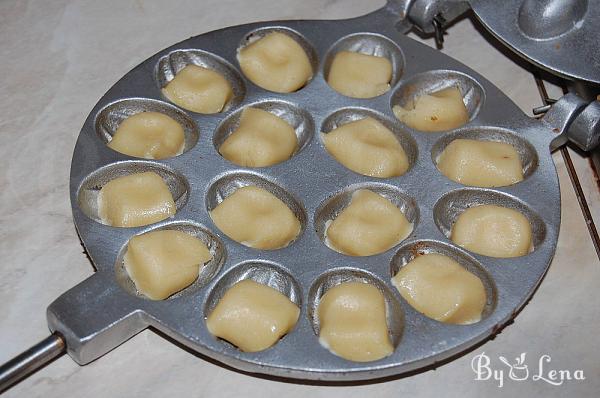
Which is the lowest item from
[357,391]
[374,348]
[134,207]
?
[357,391]

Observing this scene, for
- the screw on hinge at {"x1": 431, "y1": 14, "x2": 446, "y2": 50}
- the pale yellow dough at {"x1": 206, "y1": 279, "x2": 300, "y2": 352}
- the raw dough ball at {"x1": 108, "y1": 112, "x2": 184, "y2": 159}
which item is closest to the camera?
the pale yellow dough at {"x1": 206, "y1": 279, "x2": 300, "y2": 352}

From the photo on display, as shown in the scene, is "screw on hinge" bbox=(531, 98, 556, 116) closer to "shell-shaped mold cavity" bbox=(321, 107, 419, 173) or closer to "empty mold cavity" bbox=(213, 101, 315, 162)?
"shell-shaped mold cavity" bbox=(321, 107, 419, 173)

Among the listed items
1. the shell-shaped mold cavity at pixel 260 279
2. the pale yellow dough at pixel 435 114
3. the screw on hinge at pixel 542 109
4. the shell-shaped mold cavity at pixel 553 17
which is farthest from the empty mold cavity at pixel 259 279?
the shell-shaped mold cavity at pixel 553 17

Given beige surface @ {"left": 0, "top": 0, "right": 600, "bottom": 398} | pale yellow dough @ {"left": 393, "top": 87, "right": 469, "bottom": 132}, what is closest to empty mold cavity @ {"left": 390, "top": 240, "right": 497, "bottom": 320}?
beige surface @ {"left": 0, "top": 0, "right": 600, "bottom": 398}

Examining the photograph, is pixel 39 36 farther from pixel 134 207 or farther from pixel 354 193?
pixel 354 193

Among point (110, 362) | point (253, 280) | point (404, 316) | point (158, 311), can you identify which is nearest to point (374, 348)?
point (404, 316)

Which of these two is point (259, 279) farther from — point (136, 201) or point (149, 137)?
point (149, 137)

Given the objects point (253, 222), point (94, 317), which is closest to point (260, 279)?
point (253, 222)
